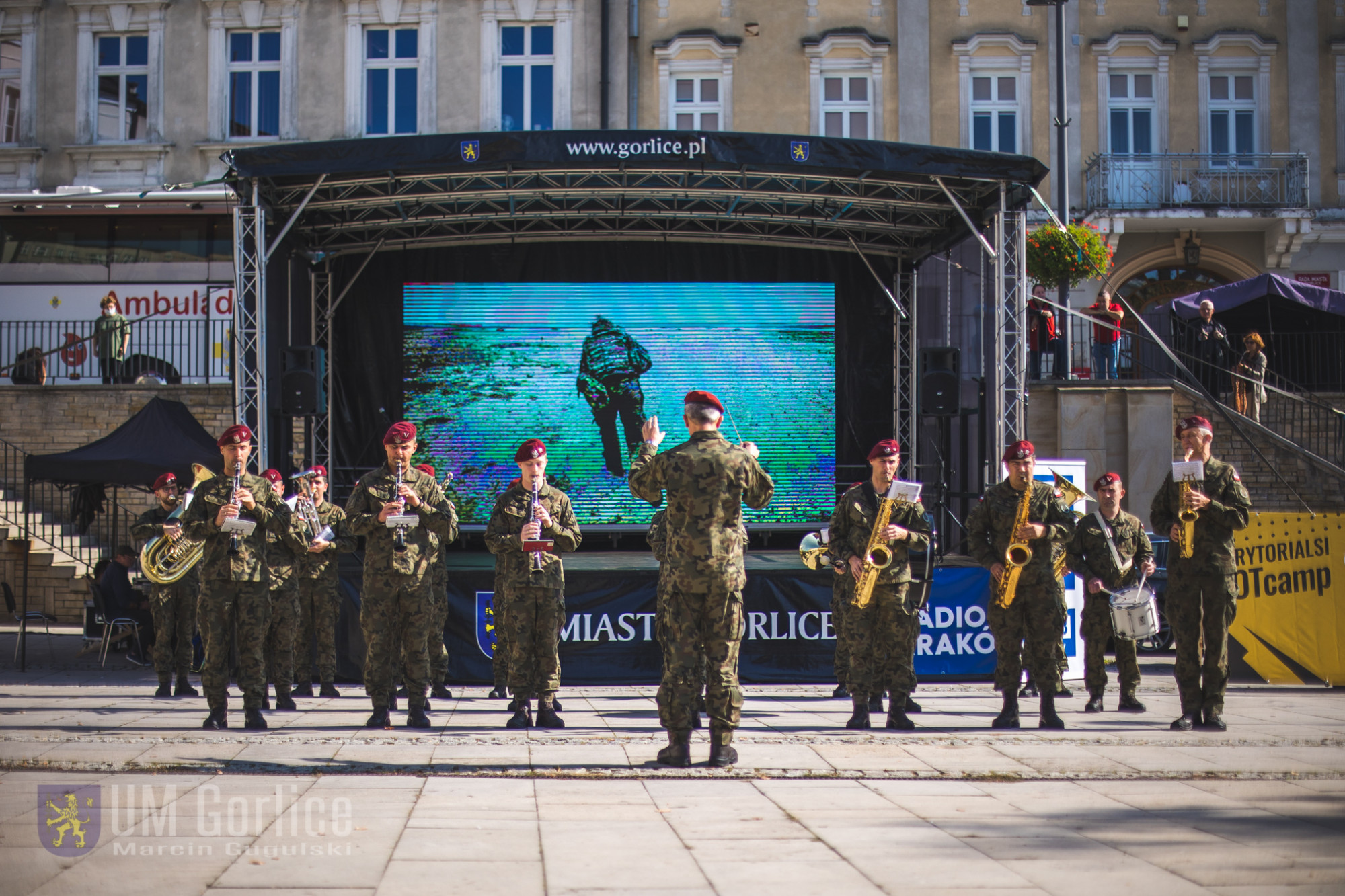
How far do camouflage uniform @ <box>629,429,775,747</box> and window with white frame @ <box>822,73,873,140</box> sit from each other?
56.6 feet

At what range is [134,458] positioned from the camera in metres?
12.9

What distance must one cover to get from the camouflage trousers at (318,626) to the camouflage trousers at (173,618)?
94 cm

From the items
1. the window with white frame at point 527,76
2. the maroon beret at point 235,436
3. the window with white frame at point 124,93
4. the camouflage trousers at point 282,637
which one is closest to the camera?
the maroon beret at point 235,436

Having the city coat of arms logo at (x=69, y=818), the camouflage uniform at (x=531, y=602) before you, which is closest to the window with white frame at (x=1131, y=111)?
the camouflage uniform at (x=531, y=602)

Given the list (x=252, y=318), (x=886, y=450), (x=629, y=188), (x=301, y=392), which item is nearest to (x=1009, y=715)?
(x=886, y=450)

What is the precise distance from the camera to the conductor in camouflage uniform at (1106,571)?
31.4ft

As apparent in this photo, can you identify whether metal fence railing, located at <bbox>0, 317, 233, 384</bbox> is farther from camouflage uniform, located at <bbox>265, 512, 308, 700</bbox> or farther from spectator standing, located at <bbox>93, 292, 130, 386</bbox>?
camouflage uniform, located at <bbox>265, 512, 308, 700</bbox>

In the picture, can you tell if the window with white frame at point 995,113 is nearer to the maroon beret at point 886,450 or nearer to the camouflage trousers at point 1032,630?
the maroon beret at point 886,450

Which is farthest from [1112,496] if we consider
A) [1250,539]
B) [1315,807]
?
[1315,807]

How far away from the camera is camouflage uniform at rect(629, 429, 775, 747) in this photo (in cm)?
673

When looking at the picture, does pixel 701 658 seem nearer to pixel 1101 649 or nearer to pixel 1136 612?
pixel 1136 612

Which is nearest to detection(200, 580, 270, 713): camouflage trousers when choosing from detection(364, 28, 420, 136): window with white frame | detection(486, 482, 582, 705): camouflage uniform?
detection(486, 482, 582, 705): camouflage uniform

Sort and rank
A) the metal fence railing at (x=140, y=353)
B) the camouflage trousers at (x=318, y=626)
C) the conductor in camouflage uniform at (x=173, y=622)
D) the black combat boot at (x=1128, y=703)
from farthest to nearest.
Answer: the metal fence railing at (x=140, y=353), the camouflage trousers at (x=318, y=626), the conductor in camouflage uniform at (x=173, y=622), the black combat boot at (x=1128, y=703)

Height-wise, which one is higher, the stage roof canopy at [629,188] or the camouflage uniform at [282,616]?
the stage roof canopy at [629,188]
